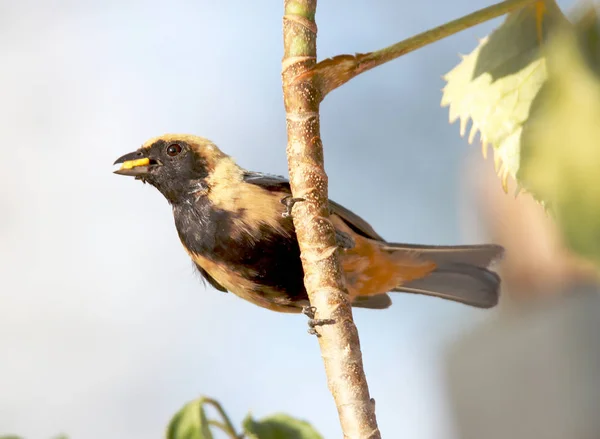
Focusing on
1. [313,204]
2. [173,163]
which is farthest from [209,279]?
[313,204]

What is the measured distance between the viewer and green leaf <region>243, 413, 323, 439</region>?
0.83 metres

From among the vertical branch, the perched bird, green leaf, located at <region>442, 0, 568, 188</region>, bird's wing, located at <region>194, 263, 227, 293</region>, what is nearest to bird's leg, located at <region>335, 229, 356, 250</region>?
the perched bird

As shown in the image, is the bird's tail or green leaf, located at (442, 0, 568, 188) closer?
green leaf, located at (442, 0, 568, 188)

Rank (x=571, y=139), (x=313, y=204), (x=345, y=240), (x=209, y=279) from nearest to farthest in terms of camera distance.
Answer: (x=571, y=139) < (x=313, y=204) < (x=345, y=240) < (x=209, y=279)

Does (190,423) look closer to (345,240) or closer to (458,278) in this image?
(345,240)

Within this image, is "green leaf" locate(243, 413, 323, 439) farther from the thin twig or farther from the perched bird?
the perched bird

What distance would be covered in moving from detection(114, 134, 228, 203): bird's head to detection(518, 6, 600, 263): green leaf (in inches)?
27.8

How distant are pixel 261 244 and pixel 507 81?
1.62ft

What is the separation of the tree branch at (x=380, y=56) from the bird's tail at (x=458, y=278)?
886mm

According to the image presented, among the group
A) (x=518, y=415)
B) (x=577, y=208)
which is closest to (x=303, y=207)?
(x=577, y=208)

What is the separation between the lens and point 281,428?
0.85 m

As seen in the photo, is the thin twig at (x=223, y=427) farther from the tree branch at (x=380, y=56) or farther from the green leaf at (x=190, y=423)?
the tree branch at (x=380, y=56)

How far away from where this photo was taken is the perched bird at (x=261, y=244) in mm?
1195

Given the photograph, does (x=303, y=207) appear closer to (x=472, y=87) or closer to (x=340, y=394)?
(x=340, y=394)
